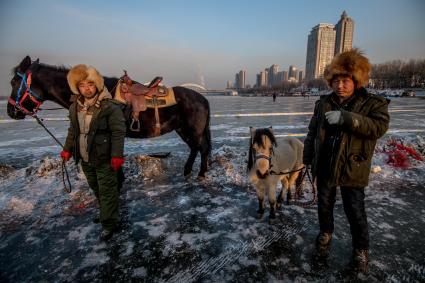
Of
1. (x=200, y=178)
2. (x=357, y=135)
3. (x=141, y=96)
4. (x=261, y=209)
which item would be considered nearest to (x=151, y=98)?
(x=141, y=96)

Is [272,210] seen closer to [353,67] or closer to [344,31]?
[353,67]

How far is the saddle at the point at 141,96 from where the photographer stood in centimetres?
428

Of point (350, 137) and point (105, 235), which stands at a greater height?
point (350, 137)

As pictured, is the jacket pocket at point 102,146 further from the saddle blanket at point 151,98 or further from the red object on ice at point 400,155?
the red object on ice at point 400,155

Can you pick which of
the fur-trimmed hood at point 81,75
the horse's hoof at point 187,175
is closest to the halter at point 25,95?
the fur-trimmed hood at point 81,75

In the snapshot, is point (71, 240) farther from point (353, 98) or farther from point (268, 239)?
point (353, 98)

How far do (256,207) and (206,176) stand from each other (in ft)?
5.09

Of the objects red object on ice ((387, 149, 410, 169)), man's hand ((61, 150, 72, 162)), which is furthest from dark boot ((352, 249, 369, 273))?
red object on ice ((387, 149, 410, 169))

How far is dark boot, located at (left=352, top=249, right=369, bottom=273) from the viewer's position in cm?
238

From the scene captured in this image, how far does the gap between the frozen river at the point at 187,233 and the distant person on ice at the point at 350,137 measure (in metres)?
0.48

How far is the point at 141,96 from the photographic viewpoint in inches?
173

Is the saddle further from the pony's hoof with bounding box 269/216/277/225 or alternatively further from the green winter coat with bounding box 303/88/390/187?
the green winter coat with bounding box 303/88/390/187

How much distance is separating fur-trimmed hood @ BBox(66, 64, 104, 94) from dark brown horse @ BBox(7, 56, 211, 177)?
5.24 ft

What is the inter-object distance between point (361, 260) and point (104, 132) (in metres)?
3.24
